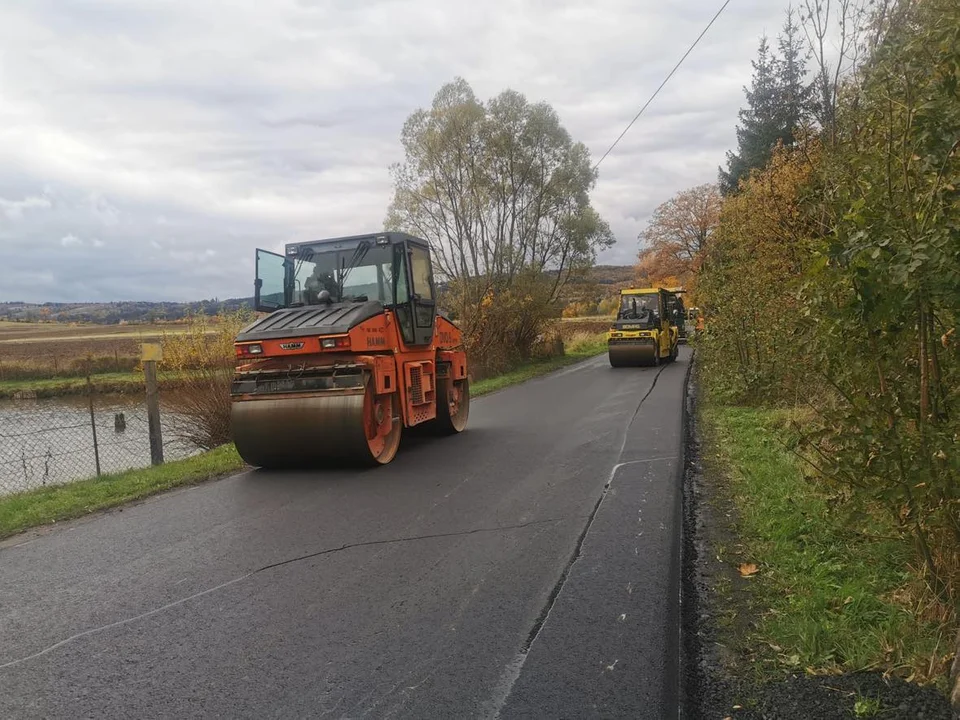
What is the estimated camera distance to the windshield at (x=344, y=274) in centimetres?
967

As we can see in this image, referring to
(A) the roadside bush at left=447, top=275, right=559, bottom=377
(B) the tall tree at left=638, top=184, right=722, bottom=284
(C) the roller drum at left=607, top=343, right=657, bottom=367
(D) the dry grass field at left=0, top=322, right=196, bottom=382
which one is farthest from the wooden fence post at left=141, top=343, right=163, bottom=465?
(B) the tall tree at left=638, top=184, right=722, bottom=284

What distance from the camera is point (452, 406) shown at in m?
11.4

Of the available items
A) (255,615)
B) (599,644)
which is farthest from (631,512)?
(255,615)

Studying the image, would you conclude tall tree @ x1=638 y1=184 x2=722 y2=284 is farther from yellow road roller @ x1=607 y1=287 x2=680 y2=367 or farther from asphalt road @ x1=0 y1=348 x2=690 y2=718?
asphalt road @ x1=0 y1=348 x2=690 y2=718

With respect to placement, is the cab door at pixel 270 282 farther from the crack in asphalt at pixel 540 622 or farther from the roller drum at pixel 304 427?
the crack in asphalt at pixel 540 622

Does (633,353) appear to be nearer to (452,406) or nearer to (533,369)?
(533,369)

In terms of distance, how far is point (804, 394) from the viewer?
10867mm

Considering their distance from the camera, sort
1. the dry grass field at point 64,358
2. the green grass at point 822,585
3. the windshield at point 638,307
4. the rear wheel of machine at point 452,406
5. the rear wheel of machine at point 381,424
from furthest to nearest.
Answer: the dry grass field at point 64,358
the windshield at point 638,307
the rear wheel of machine at point 452,406
the rear wheel of machine at point 381,424
the green grass at point 822,585

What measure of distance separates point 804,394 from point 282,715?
31.2 feet

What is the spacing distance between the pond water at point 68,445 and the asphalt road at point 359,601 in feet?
13.5

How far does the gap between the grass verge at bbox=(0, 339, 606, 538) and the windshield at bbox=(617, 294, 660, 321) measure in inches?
689

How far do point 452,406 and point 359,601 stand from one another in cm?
700

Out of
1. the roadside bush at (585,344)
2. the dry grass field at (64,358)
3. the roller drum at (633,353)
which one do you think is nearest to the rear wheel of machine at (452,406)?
the roller drum at (633,353)

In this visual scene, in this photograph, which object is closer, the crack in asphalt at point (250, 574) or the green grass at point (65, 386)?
the crack in asphalt at point (250, 574)
